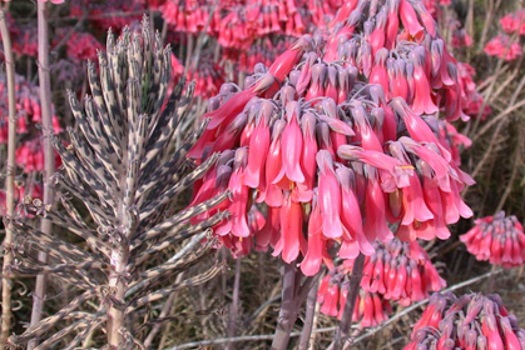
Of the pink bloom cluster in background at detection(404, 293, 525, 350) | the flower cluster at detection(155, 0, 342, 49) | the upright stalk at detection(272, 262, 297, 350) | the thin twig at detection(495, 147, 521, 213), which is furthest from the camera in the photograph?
the thin twig at detection(495, 147, 521, 213)

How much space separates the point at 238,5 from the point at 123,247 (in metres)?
3.44

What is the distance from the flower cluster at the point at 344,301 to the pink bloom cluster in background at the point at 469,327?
773 mm

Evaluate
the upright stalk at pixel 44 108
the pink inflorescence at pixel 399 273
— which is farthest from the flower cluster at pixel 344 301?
the upright stalk at pixel 44 108

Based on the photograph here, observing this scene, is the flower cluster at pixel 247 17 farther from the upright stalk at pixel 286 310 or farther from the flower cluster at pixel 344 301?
the upright stalk at pixel 286 310

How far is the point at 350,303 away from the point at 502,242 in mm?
1935

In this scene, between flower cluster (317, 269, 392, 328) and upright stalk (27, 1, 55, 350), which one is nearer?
upright stalk (27, 1, 55, 350)

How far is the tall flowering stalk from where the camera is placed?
1.30 meters

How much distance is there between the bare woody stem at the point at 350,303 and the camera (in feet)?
6.49

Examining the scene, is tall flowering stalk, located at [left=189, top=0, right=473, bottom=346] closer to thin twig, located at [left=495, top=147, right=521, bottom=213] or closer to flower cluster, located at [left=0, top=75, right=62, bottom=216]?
flower cluster, located at [left=0, top=75, right=62, bottom=216]

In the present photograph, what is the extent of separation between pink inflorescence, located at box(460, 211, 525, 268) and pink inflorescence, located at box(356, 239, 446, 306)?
3.43 feet

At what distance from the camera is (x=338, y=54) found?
2002 millimetres

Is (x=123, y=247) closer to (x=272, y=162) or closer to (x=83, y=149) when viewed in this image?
(x=83, y=149)

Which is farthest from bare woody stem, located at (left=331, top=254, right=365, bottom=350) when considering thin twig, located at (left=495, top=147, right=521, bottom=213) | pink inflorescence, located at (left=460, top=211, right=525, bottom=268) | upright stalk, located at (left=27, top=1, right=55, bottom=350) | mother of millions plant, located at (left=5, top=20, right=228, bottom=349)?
thin twig, located at (left=495, top=147, right=521, bottom=213)

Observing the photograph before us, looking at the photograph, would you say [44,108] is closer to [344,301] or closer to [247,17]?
[344,301]
